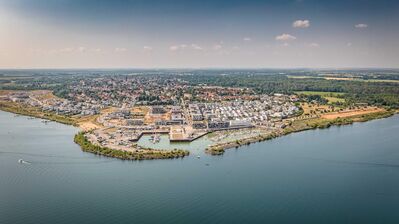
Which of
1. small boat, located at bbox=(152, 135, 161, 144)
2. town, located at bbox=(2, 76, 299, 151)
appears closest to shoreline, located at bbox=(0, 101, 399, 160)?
town, located at bbox=(2, 76, 299, 151)

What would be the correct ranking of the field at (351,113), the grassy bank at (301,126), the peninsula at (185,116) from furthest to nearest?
the field at (351,113), the peninsula at (185,116), the grassy bank at (301,126)

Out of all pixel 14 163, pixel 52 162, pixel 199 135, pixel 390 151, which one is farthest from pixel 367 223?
pixel 14 163

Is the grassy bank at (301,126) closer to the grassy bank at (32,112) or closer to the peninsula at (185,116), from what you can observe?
the peninsula at (185,116)

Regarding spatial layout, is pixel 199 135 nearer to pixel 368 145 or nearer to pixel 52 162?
pixel 52 162

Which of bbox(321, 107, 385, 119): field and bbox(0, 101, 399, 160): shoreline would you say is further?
bbox(321, 107, 385, 119): field

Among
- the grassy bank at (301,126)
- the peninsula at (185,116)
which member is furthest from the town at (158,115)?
the grassy bank at (301,126)

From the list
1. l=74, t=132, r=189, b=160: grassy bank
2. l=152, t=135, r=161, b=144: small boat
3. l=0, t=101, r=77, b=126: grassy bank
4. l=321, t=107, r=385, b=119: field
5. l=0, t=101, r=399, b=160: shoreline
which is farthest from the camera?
l=321, t=107, r=385, b=119: field

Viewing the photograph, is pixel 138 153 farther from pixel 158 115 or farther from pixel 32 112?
pixel 32 112

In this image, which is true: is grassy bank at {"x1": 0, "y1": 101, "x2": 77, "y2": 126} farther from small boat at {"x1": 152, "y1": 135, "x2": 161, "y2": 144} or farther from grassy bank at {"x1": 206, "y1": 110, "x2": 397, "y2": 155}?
grassy bank at {"x1": 206, "y1": 110, "x2": 397, "y2": 155}

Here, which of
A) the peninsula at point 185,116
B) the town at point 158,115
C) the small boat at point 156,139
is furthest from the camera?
the town at point 158,115
